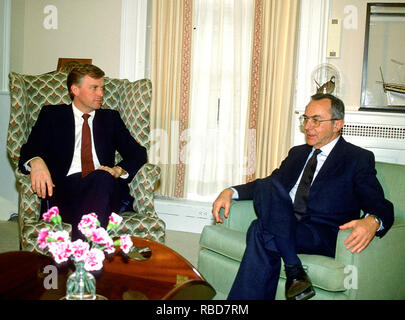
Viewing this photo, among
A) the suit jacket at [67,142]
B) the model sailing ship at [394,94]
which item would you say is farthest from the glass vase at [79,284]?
the model sailing ship at [394,94]

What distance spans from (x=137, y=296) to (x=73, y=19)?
12.2 feet

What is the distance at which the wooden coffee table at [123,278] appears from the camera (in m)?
1.71

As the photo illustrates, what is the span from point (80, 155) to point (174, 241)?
1.42 metres

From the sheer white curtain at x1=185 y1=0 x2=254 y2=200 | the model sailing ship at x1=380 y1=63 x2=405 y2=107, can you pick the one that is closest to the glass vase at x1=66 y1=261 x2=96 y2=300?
the sheer white curtain at x1=185 y1=0 x2=254 y2=200

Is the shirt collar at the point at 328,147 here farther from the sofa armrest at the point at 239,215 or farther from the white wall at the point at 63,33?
the white wall at the point at 63,33

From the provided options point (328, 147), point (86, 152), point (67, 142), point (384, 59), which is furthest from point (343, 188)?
point (384, 59)

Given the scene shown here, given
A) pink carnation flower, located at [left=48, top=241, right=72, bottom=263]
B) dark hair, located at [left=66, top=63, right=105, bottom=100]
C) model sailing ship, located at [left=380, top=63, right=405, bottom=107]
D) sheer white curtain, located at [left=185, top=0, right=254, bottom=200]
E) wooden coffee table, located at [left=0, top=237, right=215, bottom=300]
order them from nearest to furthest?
pink carnation flower, located at [left=48, top=241, right=72, bottom=263] → wooden coffee table, located at [left=0, top=237, right=215, bottom=300] → dark hair, located at [left=66, top=63, right=105, bottom=100] → model sailing ship, located at [left=380, top=63, right=405, bottom=107] → sheer white curtain, located at [left=185, top=0, right=254, bottom=200]

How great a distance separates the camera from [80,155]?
2.99 m

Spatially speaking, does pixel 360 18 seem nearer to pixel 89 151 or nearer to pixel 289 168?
pixel 289 168

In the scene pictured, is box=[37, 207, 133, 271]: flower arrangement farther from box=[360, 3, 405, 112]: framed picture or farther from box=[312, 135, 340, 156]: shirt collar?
box=[360, 3, 405, 112]: framed picture

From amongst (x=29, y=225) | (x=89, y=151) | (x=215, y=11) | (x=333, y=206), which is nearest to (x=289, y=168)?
(x=333, y=206)

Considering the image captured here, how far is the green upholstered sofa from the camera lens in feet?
6.79

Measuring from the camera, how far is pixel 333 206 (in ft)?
7.91

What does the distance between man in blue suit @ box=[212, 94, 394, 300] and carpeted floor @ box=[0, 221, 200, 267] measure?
1.23 meters
